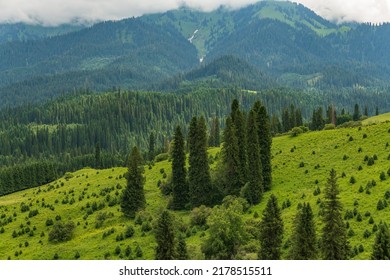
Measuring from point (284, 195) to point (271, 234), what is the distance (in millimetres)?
28926

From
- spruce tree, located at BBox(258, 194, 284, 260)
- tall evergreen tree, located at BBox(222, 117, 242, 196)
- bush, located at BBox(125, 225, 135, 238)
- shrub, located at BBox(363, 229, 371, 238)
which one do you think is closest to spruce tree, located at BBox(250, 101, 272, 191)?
tall evergreen tree, located at BBox(222, 117, 242, 196)

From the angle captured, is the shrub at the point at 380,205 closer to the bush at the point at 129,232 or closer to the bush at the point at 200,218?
the bush at the point at 200,218

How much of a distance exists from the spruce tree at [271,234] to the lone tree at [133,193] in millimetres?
40600

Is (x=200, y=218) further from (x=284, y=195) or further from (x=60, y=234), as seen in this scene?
(x=60, y=234)

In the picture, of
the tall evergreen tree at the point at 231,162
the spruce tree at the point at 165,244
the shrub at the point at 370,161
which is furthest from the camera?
the tall evergreen tree at the point at 231,162

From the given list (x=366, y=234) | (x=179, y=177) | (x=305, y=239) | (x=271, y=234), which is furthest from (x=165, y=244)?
(x=179, y=177)

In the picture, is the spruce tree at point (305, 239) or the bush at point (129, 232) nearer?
the spruce tree at point (305, 239)

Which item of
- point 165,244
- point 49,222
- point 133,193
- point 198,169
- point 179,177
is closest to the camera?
point 165,244

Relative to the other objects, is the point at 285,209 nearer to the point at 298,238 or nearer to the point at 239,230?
the point at 239,230

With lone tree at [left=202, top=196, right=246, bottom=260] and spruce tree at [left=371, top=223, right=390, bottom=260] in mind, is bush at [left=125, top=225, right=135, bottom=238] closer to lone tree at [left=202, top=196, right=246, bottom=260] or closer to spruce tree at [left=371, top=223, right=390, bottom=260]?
lone tree at [left=202, top=196, right=246, bottom=260]

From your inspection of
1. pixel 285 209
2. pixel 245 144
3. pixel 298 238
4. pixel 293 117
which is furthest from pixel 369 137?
pixel 293 117

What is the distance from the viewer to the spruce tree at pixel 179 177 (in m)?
86.0

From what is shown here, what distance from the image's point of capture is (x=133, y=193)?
82.9 metres

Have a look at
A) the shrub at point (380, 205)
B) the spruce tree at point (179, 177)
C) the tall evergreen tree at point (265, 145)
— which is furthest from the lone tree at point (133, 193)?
the shrub at point (380, 205)
